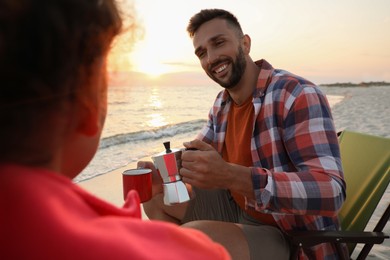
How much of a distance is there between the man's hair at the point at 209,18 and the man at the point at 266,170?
1.48 ft

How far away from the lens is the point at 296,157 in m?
2.09

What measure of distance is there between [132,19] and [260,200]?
1.32 m

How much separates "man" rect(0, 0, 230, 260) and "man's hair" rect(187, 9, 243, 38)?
2544mm

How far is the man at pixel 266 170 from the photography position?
1.89m

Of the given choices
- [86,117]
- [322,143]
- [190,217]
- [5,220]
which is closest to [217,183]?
[322,143]

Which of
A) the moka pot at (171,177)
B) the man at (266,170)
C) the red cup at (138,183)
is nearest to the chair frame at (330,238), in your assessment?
the man at (266,170)

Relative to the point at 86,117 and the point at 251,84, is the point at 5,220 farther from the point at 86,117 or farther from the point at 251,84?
the point at 251,84

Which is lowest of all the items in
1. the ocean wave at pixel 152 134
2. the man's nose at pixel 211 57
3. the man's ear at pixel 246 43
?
the ocean wave at pixel 152 134

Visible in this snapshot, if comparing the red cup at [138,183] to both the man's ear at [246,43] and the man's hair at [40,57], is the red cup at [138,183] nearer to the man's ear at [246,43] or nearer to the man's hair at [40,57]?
the man's hair at [40,57]

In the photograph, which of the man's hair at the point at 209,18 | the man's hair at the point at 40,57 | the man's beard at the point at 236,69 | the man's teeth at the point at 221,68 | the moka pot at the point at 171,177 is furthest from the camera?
the man's hair at the point at 209,18

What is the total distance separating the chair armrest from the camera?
1852 millimetres

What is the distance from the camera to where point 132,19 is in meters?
0.89

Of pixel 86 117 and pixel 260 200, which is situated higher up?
pixel 86 117

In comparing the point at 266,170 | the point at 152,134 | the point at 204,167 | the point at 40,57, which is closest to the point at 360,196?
the point at 266,170
